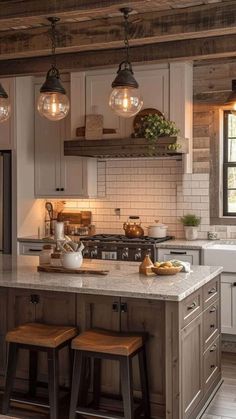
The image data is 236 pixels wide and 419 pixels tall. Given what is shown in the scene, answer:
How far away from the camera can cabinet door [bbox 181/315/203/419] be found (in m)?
3.54

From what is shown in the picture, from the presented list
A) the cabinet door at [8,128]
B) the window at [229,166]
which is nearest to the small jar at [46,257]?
the cabinet door at [8,128]

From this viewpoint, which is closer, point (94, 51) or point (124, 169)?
point (94, 51)

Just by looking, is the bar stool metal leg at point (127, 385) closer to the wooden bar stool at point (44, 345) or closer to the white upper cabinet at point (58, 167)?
the wooden bar stool at point (44, 345)

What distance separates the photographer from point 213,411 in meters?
4.04

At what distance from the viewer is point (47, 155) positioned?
6.86m

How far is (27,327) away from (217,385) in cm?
165

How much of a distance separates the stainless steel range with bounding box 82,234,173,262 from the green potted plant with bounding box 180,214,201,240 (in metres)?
0.23

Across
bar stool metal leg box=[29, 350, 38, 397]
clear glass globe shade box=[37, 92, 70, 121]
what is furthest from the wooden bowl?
clear glass globe shade box=[37, 92, 70, 121]

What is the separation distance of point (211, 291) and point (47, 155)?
329cm

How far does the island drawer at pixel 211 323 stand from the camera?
4.09 metres

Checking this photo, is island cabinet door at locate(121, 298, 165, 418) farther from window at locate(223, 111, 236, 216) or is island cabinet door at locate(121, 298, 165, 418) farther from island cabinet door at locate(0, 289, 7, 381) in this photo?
window at locate(223, 111, 236, 216)

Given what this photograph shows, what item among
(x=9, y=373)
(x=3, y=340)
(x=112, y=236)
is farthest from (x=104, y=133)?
(x=9, y=373)

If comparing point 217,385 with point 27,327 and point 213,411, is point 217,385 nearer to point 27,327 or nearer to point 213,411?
point 213,411

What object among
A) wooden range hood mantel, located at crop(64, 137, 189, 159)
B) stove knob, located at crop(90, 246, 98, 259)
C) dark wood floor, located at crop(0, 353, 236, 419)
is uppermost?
wooden range hood mantel, located at crop(64, 137, 189, 159)
